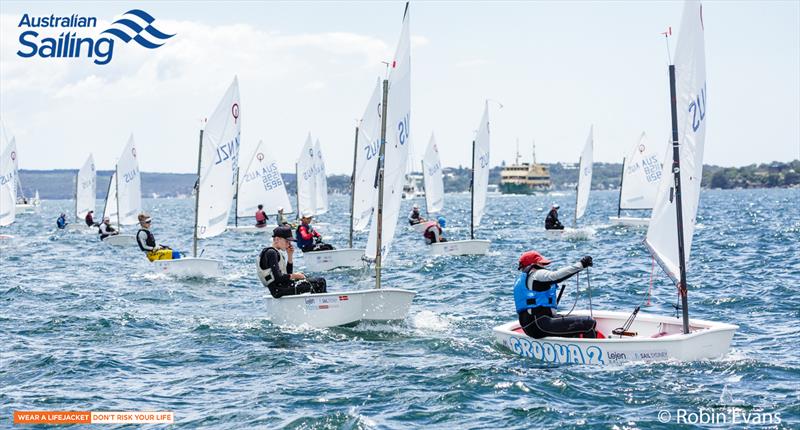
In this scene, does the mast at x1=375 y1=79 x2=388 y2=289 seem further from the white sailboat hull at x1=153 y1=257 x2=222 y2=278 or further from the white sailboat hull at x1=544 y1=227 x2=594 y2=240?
the white sailboat hull at x1=544 y1=227 x2=594 y2=240

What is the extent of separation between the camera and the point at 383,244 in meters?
15.0

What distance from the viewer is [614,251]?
29.7 m

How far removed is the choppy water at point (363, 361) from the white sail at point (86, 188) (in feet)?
105

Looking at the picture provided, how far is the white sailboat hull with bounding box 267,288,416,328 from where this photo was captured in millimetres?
14039

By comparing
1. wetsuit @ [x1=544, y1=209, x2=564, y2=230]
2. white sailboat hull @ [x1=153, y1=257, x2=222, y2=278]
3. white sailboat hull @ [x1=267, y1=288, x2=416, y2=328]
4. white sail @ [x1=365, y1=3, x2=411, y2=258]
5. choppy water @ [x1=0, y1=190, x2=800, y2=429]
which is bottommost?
choppy water @ [x1=0, y1=190, x2=800, y2=429]

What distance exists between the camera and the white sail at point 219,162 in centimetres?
2291

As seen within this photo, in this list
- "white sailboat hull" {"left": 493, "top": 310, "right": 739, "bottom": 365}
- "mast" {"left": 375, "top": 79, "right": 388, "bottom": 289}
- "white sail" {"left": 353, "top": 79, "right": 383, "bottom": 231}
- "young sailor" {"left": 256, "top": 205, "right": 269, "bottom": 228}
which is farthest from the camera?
"young sailor" {"left": 256, "top": 205, "right": 269, "bottom": 228}

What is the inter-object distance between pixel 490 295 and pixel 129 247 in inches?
792

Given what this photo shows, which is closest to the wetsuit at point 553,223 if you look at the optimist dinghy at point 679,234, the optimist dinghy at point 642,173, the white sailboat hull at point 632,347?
the optimist dinghy at point 642,173

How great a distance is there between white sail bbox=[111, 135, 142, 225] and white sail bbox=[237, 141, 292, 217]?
5.11 metres

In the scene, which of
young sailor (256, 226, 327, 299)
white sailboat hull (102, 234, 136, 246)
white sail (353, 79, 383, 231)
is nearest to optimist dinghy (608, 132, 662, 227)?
white sail (353, 79, 383, 231)

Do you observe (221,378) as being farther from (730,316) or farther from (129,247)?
(129,247)

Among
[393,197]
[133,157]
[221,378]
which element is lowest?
[221,378]

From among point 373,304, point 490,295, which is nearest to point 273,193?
point 490,295
